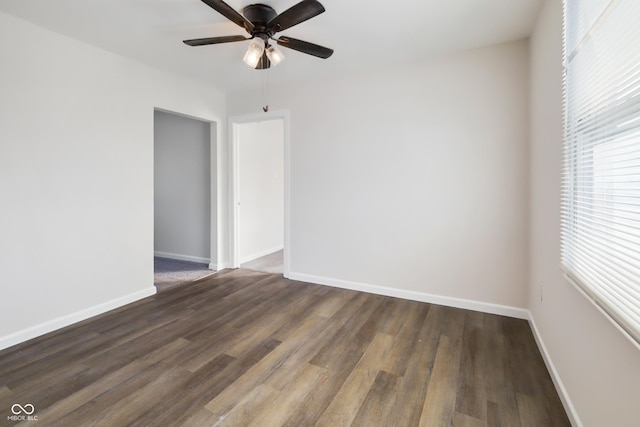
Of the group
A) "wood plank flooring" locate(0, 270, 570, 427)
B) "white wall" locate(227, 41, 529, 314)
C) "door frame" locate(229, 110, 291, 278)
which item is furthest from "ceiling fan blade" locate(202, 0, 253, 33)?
"wood plank flooring" locate(0, 270, 570, 427)

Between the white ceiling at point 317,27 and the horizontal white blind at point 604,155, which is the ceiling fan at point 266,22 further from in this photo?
the horizontal white blind at point 604,155

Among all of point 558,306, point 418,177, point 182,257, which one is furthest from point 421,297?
point 182,257

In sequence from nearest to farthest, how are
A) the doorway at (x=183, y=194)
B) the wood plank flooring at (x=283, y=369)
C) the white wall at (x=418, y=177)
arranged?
the wood plank flooring at (x=283, y=369) < the white wall at (x=418, y=177) < the doorway at (x=183, y=194)

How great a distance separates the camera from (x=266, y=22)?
84.0 inches

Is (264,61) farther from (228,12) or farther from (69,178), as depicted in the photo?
(69,178)

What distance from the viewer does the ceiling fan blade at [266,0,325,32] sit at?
1.77 metres

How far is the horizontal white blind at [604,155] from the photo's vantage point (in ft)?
3.29

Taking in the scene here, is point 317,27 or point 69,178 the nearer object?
point 317,27

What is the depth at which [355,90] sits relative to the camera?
3.34 m

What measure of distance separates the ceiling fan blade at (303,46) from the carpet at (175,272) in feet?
9.86

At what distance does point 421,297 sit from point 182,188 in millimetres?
3923

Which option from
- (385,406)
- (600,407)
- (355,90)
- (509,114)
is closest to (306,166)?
(355,90)

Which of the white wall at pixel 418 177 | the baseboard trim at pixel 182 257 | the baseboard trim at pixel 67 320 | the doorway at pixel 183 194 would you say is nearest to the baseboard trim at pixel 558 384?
the white wall at pixel 418 177

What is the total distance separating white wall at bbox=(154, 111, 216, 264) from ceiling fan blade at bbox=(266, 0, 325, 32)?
9.06ft
